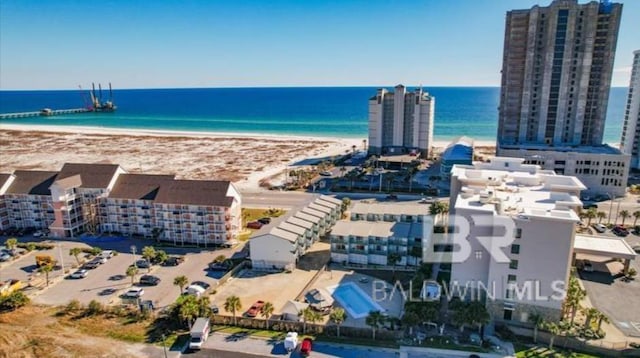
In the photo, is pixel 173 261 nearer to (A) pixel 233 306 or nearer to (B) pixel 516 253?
(A) pixel 233 306

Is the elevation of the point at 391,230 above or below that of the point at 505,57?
below

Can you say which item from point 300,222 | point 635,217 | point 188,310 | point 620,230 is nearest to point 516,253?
point 300,222

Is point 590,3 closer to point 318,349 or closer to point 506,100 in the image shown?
point 506,100

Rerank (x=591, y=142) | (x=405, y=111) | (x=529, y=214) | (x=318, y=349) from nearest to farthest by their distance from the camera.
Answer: (x=318, y=349)
(x=529, y=214)
(x=591, y=142)
(x=405, y=111)

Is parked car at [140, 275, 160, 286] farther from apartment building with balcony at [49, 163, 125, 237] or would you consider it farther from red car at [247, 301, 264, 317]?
apartment building with balcony at [49, 163, 125, 237]

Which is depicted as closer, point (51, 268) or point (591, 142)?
point (51, 268)

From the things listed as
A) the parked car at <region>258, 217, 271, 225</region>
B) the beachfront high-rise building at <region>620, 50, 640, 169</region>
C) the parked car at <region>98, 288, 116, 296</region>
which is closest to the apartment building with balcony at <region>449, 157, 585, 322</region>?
the parked car at <region>258, 217, 271, 225</region>

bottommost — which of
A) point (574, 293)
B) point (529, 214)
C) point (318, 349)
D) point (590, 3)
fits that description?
point (318, 349)

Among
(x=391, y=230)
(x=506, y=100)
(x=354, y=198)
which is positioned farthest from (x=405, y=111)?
(x=391, y=230)
